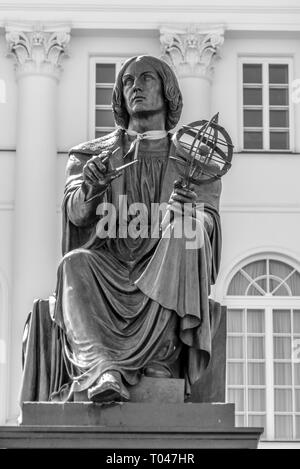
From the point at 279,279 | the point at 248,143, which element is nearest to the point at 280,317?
the point at 279,279

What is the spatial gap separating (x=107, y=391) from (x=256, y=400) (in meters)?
21.6

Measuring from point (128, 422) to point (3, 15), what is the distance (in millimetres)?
24457

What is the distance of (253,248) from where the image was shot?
3294 cm

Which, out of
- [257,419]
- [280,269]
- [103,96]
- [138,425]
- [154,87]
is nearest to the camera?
[138,425]

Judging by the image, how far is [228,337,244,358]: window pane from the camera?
3209 centimetres

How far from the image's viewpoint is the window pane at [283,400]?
104ft

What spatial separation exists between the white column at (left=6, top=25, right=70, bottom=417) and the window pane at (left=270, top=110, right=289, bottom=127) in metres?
3.20

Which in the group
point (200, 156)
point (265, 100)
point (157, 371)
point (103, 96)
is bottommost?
point (157, 371)

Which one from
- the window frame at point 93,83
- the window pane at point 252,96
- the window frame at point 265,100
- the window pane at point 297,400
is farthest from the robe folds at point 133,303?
the window pane at point 252,96

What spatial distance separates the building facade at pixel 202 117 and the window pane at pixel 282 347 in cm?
2

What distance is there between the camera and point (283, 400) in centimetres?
3189

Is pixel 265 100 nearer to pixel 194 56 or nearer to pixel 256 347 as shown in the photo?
pixel 194 56

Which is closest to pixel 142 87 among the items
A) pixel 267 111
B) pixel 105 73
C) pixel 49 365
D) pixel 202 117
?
pixel 49 365

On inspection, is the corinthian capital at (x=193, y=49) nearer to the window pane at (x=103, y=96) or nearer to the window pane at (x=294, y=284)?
the window pane at (x=103, y=96)
